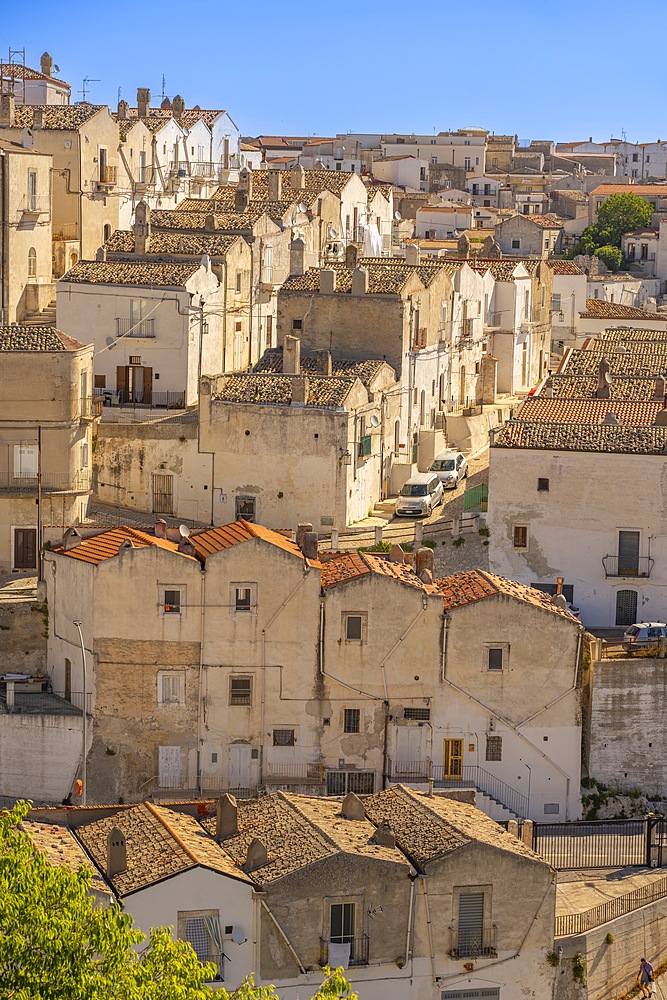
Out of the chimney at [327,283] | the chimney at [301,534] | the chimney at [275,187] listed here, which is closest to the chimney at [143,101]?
the chimney at [275,187]

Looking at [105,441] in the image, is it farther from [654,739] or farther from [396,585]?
[654,739]

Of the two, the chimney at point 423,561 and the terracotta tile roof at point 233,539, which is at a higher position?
the terracotta tile roof at point 233,539

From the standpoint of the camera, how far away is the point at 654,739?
49.0 m

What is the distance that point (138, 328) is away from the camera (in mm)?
63594

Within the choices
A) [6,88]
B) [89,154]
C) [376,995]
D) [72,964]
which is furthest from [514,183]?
[72,964]

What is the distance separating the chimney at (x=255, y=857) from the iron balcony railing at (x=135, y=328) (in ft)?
89.6

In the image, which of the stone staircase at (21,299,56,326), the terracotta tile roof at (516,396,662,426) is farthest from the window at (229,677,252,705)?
the stone staircase at (21,299,56,326)

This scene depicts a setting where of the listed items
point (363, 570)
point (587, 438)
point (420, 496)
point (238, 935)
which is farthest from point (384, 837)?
point (420, 496)

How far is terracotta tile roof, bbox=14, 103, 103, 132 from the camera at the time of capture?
75812 mm

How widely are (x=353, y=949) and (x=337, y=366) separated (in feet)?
86.3

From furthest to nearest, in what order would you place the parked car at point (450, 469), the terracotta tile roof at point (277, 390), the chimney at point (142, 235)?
1. the chimney at point (142, 235)
2. the parked car at point (450, 469)
3. the terracotta tile roof at point (277, 390)

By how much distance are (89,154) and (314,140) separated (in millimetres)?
59736

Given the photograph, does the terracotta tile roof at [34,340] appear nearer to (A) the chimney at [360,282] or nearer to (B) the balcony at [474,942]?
(A) the chimney at [360,282]

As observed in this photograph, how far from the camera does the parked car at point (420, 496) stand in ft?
194
